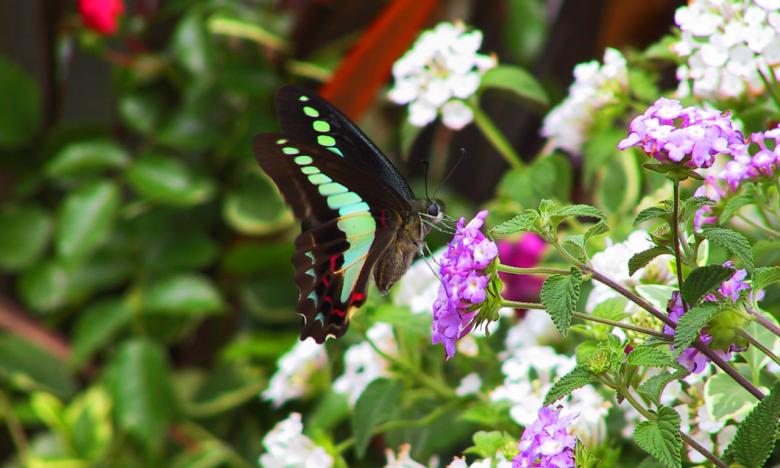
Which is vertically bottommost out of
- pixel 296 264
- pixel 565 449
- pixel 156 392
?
pixel 156 392

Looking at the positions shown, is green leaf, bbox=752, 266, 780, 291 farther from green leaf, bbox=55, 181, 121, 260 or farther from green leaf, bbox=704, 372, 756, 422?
green leaf, bbox=55, 181, 121, 260

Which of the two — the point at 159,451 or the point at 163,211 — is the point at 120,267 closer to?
the point at 163,211

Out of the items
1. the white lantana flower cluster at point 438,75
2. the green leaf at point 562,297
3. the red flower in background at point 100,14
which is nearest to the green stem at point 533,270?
the green leaf at point 562,297

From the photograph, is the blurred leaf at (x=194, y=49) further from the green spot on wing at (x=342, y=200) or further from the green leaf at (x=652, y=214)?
the green leaf at (x=652, y=214)

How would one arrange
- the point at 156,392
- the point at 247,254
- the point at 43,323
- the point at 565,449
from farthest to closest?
1. the point at 43,323
2. the point at 247,254
3. the point at 156,392
4. the point at 565,449

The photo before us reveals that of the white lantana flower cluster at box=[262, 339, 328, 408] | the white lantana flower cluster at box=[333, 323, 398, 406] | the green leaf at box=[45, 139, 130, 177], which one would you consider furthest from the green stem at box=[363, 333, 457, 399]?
the green leaf at box=[45, 139, 130, 177]

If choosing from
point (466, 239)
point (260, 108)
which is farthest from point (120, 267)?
point (466, 239)
